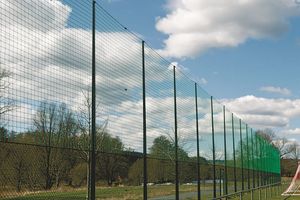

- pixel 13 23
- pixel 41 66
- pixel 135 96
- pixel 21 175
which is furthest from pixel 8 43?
pixel 135 96

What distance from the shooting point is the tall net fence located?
4234 mm

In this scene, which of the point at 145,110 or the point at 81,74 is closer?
the point at 81,74

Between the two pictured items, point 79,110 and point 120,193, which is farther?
point 120,193

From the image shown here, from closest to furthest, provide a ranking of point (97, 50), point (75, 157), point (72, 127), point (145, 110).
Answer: point (72, 127) → point (97, 50) → point (75, 157) → point (145, 110)

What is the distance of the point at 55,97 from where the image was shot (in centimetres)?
484

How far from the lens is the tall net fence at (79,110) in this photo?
4.23 m

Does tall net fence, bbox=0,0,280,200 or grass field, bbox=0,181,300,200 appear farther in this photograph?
grass field, bbox=0,181,300,200

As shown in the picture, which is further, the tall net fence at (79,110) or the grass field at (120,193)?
the grass field at (120,193)

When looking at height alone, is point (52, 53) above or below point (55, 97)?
above

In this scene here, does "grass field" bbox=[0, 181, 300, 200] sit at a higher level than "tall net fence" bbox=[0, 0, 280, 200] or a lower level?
lower

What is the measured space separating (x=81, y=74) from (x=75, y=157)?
1.66 metres

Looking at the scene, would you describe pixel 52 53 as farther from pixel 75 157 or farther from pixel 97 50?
pixel 75 157

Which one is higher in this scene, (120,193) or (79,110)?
(79,110)

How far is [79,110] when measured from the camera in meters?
5.40
